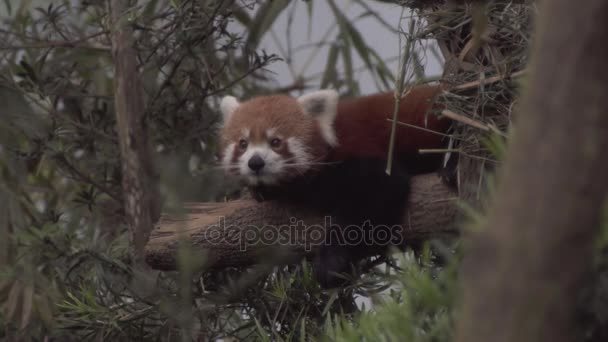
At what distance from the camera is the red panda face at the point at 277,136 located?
2395 mm

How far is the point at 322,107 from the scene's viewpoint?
102 inches

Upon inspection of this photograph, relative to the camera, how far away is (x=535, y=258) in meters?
0.82

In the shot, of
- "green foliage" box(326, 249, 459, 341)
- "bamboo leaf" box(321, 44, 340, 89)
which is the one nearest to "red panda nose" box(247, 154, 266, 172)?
"green foliage" box(326, 249, 459, 341)

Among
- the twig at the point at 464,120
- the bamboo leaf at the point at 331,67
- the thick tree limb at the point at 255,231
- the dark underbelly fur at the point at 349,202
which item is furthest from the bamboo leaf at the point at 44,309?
the twig at the point at 464,120

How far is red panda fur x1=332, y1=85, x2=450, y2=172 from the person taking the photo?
242 cm

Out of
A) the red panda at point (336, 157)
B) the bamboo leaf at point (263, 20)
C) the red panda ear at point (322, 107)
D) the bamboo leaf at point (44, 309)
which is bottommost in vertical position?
the bamboo leaf at point (44, 309)

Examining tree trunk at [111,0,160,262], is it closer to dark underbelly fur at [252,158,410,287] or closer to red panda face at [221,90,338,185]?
red panda face at [221,90,338,185]

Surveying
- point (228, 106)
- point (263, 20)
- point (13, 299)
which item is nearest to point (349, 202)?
point (228, 106)

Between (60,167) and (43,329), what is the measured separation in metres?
0.65

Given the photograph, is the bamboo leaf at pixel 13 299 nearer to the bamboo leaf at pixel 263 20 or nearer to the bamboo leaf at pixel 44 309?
the bamboo leaf at pixel 44 309

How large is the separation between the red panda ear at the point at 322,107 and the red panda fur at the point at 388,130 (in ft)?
0.08

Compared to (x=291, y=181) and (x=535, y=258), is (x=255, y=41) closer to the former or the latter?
(x=291, y=181)

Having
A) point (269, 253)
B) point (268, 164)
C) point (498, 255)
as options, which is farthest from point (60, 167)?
point (498, 255)

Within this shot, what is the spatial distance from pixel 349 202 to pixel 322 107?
1.40ft
